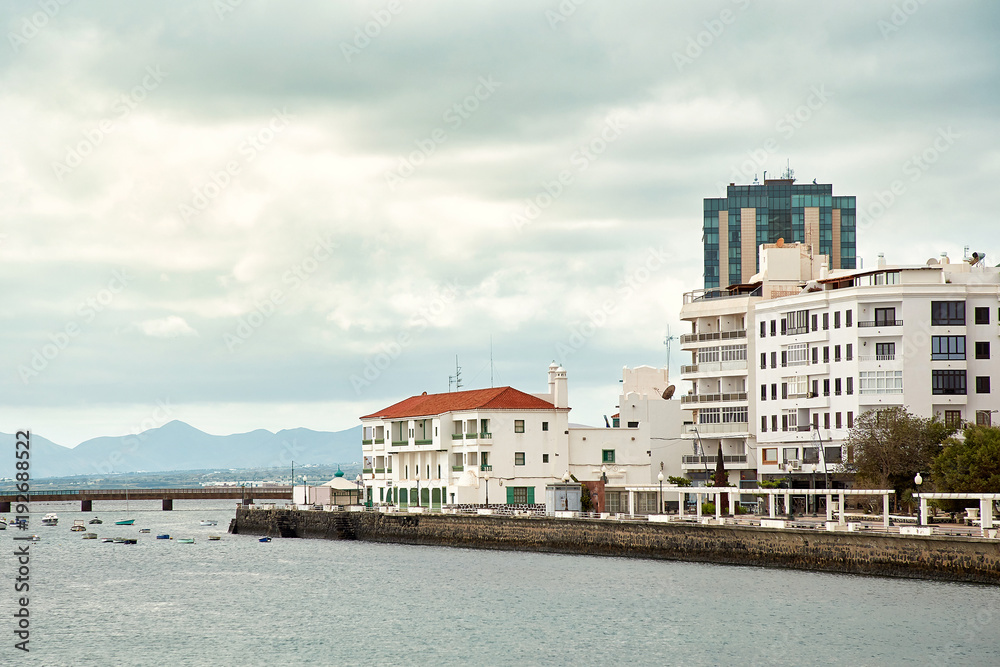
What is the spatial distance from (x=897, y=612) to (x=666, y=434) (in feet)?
200

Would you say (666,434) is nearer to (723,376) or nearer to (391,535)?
(723,376)

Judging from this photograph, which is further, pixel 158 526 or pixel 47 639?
pixel 158 526

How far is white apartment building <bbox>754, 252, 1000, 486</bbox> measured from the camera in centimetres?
9325

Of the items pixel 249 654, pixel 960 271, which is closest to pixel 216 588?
pixel 249 654

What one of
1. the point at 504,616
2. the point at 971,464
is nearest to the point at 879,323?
the point at 971,464

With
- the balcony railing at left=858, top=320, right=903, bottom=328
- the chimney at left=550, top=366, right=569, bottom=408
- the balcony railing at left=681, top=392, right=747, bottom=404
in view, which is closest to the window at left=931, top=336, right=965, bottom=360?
the balcony railing at left=858, top=320, right=903, bottom=328

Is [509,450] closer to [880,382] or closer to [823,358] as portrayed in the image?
[823,358]

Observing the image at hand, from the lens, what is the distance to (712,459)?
109500 millimetres

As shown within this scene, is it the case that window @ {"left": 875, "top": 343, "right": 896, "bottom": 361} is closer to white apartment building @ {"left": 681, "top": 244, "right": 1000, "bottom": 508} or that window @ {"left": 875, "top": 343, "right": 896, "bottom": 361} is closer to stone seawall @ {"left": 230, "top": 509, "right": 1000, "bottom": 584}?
white apartment building @ {"left": 681, "top": 244, "right": 1000, "bottom": 508}

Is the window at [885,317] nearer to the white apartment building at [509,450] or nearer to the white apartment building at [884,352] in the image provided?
the white apartment building at [884,352]

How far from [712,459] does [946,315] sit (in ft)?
79.9

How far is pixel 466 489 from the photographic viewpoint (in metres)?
102

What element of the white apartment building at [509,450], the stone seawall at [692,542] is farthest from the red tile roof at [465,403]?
the stone seawall at [692,542]

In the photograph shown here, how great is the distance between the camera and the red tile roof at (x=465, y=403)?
10281cm
